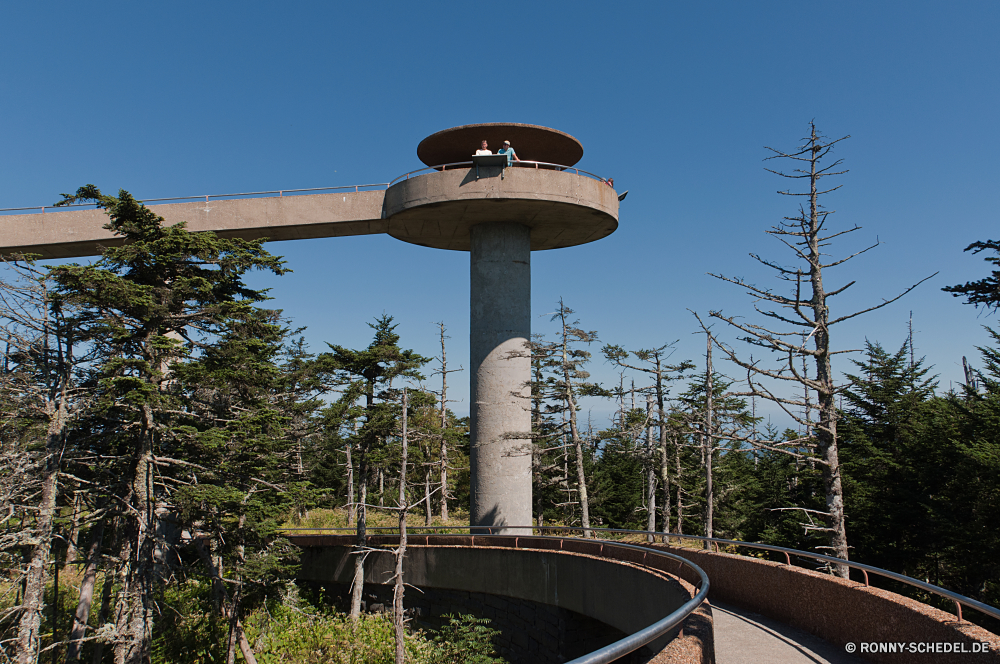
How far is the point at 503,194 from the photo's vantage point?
1938 centimetres

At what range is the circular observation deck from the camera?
64.0 ft

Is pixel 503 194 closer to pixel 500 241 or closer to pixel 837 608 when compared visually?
pixel 500 241

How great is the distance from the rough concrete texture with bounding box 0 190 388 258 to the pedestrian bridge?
1048 centimetres

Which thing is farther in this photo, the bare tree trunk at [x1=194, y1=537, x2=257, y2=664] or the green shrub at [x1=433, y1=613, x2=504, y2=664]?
the bare tree trunk at [x1=194, y1=537, x2=257, y2=664]

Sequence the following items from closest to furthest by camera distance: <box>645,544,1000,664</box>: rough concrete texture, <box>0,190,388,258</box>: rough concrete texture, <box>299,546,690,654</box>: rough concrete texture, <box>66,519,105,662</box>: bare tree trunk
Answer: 1. <box>645,544,1000,664</box>: rough concrete texture
2. <box>299,546,690,654</box>: rough concrete texture
3. <box>66,519,105,662</box>: bare tree trunk
4. <box>0,190,388,258</box>: rough concrete texture

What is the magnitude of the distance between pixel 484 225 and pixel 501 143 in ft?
9.50

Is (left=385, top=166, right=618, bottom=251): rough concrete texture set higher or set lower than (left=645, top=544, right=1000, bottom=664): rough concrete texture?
higher

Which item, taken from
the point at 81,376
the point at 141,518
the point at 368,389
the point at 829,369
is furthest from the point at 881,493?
the point at 81,376

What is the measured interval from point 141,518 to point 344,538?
854cm

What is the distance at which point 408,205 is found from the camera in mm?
20250

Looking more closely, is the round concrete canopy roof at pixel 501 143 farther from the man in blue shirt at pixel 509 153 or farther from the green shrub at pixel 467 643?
the green shrub at pixel 467 643

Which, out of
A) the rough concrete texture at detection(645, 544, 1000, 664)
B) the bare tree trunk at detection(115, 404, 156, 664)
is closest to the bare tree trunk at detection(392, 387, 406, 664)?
the bare tree trunk at detection(115, 404, 156, 664)

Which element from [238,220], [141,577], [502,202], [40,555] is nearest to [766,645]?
[141,577]

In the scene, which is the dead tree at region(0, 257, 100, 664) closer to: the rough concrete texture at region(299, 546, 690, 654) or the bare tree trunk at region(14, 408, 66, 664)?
the bare tree trunk at region(14, 408, 66, 664)
